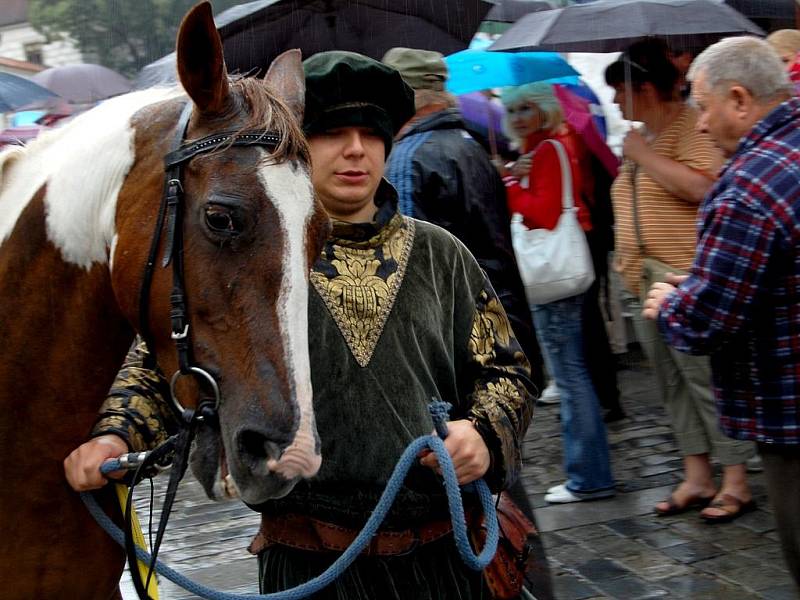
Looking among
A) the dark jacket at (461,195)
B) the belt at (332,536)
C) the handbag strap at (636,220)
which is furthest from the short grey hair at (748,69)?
the belt at (332,536)

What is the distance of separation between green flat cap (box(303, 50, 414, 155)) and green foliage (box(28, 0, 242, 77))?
287 cm

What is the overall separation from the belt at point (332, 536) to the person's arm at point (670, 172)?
2.81m

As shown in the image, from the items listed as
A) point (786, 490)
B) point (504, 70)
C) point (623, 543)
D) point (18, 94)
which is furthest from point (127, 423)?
point (18, 94)

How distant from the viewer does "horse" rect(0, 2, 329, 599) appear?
1.87m

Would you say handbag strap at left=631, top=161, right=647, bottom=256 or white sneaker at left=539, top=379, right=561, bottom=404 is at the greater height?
handbag strap at left=631, top=161, right=647, bottom=256

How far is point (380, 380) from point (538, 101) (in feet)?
12.1


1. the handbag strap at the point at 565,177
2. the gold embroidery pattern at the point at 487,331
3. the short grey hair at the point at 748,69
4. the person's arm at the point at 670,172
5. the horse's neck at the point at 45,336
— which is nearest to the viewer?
the horse's neck at the point at 45,336

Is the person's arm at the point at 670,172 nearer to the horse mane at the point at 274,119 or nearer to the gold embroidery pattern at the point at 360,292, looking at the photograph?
the gold embroidery pattern at the point at 360,292

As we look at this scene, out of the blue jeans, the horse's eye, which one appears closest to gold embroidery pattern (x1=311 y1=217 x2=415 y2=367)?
the horse's eye

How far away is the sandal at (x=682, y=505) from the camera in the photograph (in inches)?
199

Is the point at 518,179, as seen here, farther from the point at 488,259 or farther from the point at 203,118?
the point at 203,118

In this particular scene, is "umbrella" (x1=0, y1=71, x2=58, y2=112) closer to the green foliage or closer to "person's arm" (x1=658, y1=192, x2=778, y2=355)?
the green foliage

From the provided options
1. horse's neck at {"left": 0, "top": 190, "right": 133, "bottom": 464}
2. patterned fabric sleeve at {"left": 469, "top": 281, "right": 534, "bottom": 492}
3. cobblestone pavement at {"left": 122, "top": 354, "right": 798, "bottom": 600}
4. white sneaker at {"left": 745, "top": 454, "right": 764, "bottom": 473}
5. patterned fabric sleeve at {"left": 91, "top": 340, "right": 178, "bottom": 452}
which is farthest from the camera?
white sneaker at {"left": 745, "top": 454, "right": 764, "bottom": 473}

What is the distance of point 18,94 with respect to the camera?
798 centimetres
